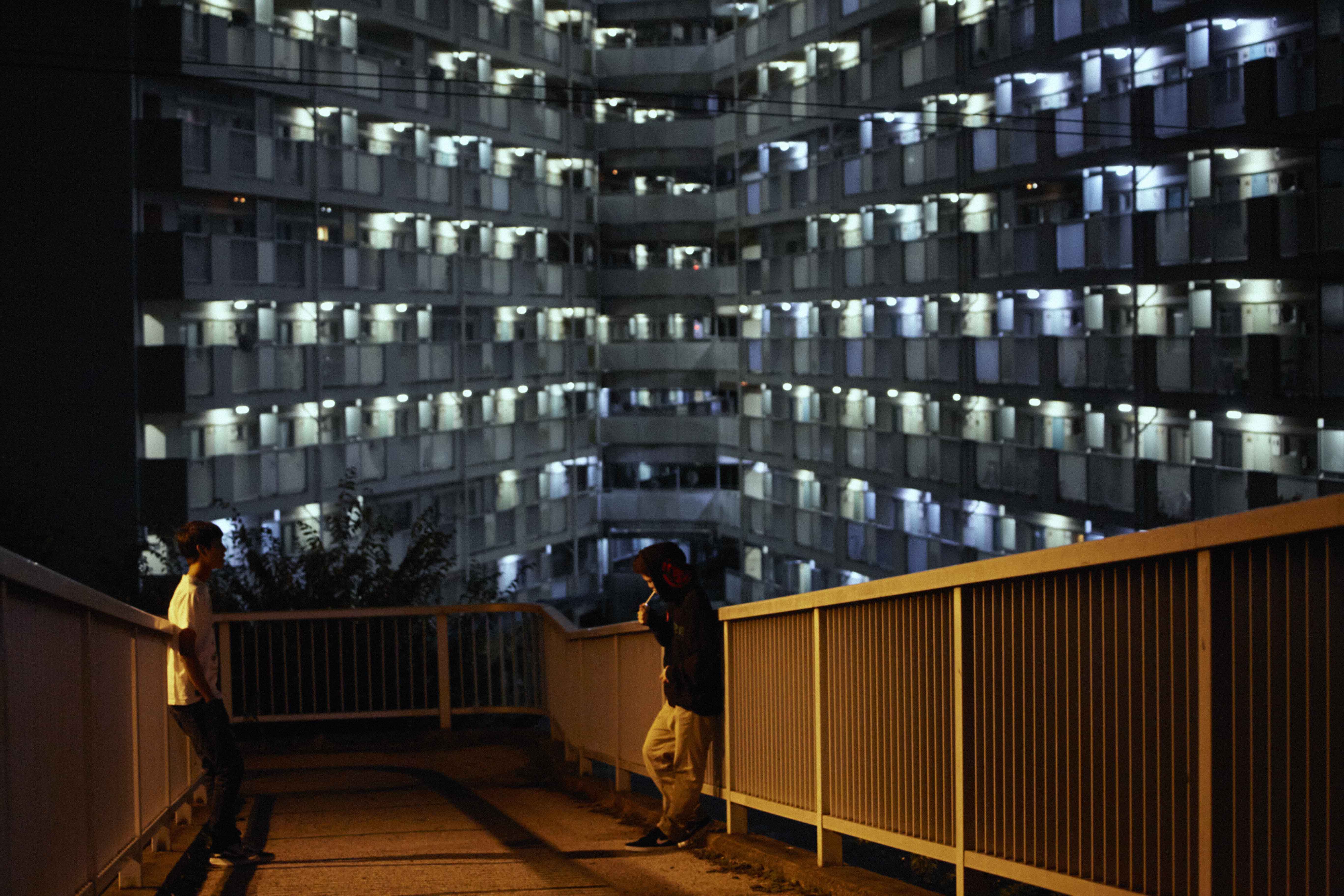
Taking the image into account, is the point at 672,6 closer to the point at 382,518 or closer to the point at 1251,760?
the point at 382,518

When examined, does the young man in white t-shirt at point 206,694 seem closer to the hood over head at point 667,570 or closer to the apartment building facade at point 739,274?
the hood over head at point 667,570

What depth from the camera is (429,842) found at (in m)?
7.41

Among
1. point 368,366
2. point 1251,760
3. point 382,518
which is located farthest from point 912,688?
point 368,366

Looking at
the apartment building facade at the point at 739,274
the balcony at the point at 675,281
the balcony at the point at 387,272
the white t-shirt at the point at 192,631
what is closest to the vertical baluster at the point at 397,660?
Result: the white t-shirt at the point at 192,631

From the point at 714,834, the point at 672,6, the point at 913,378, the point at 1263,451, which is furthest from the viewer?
the point at 672,6

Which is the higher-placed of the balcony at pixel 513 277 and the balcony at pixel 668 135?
→ the balcony at pixel 668 135

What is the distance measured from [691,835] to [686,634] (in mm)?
934

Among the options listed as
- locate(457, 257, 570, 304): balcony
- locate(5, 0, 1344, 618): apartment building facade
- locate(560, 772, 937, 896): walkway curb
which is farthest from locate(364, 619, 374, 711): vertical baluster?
locate(457, 257, 570, 304): balcony

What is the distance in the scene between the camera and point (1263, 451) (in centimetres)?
2083

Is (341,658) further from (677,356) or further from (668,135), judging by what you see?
(668,135)

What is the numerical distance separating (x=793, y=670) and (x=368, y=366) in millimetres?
24727

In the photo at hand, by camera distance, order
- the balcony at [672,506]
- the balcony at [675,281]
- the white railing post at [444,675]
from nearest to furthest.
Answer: the white railing post at [444,675] → the balcony at [675,281] → the balcony at [672,506]

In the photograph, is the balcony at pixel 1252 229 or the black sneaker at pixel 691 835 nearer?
the black sneaker at pixel 691 835

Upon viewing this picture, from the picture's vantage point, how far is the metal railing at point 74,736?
153 inches
